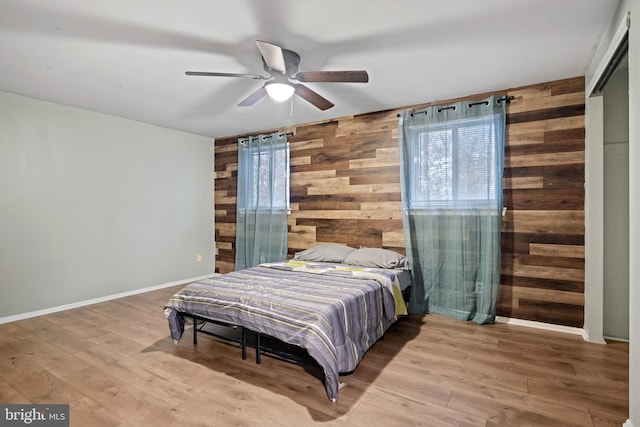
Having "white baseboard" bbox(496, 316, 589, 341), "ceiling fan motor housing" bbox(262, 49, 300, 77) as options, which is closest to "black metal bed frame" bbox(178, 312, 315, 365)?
"ceiling fan motor housing" bbox(262, 49, 300, 77)

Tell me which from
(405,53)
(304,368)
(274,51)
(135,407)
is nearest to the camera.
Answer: (135,407)

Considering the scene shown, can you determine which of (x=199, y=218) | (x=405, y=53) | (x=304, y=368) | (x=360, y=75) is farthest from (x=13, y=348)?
(x=405, y=53)

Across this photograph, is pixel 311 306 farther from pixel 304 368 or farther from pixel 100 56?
pixel 100 56

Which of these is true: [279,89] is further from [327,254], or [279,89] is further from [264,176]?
[264,176]

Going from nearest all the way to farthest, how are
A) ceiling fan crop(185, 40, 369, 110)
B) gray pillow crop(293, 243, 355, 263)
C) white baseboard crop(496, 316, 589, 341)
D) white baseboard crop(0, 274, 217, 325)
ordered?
1. ceiling fan crop(185, 40, 369, 110)
2. white baseboard crop(496, 316, 589, 341)
3. white baseboard crop(0, 274, 217, 325)
4. gray pillow crop(293, 243, 355, 263)

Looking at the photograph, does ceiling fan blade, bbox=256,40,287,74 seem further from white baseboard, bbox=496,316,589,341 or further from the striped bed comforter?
white baseboard, bbox=496,316,589,341

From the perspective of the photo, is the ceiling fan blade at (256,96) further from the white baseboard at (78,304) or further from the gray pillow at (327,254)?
the white baseboard at (78,304)

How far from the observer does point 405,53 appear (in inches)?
102

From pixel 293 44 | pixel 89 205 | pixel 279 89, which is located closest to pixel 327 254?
pixel 279 89

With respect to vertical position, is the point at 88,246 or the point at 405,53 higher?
the point at 405,53

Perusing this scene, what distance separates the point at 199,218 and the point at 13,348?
9.77ft

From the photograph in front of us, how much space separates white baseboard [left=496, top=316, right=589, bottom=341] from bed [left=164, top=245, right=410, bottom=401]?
1.07 metres

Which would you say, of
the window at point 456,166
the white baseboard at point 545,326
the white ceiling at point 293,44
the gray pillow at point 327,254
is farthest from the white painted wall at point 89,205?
the white baseboard at point 545,326

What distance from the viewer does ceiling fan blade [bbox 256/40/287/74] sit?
2023mm
